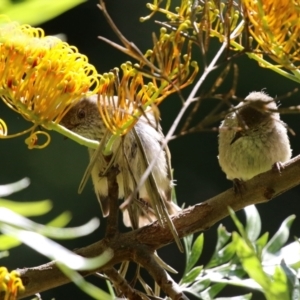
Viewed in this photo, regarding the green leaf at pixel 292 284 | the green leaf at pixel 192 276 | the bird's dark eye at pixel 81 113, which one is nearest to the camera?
the green leaf at pixel 292 284

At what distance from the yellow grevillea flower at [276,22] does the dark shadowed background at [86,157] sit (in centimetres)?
119

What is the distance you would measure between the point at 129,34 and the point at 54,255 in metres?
1.52

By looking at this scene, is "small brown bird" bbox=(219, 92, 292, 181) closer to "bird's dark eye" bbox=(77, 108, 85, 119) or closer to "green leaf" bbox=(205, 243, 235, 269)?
"bird's dark eye" bbox=(77, 108, 85, 119)

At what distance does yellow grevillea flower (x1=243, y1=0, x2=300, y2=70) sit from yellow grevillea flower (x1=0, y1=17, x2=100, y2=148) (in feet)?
0.43

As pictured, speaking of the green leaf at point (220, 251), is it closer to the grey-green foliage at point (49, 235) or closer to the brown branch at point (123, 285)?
the brown branch at point (123, 285)

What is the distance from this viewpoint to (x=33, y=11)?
0.83ft

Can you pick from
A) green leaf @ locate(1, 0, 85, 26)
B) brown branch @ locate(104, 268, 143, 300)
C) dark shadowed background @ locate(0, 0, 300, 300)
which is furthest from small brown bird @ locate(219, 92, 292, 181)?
green leaf @ locate(1, 0, 85, 26)

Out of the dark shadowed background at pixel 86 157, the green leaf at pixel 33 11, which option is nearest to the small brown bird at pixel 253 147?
the dark shadowed background at pixel 86 157

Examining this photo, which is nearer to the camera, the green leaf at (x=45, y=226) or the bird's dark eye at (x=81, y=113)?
the green leaf at (x=45, y=226)

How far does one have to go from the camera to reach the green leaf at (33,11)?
9.9 inches

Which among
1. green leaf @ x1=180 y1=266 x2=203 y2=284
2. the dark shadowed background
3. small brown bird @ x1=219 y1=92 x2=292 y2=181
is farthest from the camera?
the dark shadowed background

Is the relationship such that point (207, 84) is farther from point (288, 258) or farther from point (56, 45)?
point (56, 45)

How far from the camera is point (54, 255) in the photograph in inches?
8.9

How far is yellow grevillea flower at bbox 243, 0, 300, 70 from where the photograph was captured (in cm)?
42
